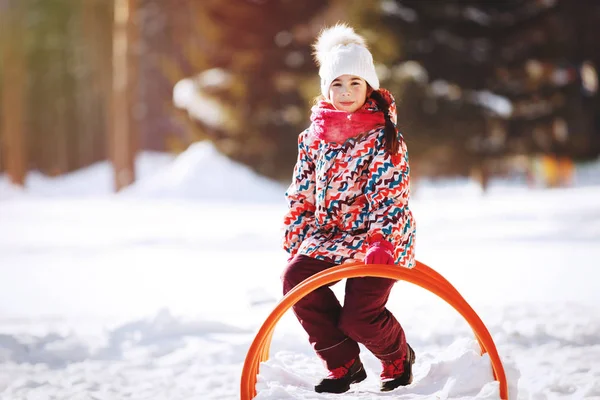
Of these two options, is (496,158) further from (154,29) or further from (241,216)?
(154,29)

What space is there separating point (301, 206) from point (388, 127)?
16.9 inches

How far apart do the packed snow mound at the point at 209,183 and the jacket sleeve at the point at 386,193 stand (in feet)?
34.8

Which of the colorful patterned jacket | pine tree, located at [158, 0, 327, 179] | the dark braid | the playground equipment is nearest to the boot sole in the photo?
the playground equipment

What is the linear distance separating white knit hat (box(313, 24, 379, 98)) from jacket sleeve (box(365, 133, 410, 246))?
27 cm

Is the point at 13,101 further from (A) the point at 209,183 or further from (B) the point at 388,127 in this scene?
(B) the point at 388,127

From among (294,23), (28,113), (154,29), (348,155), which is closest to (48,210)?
(294,23)

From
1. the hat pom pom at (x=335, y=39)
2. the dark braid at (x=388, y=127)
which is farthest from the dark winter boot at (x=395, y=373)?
the hat pom pom at (x=335, y=39)

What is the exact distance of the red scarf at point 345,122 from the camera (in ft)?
8.12

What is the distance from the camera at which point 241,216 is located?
1038cm

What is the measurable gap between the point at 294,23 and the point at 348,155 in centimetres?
1273

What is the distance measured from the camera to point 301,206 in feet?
8.39

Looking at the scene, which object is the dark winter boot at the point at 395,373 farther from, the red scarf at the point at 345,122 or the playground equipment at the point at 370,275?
the red scarf at the point at 345,122

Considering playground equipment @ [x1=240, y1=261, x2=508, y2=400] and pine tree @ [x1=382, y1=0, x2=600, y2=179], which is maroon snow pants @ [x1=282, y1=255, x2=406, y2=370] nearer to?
playground equipment @ [x1=240, y1=261, x2=508, y2=400]

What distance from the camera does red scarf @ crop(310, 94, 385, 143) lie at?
247 cm
